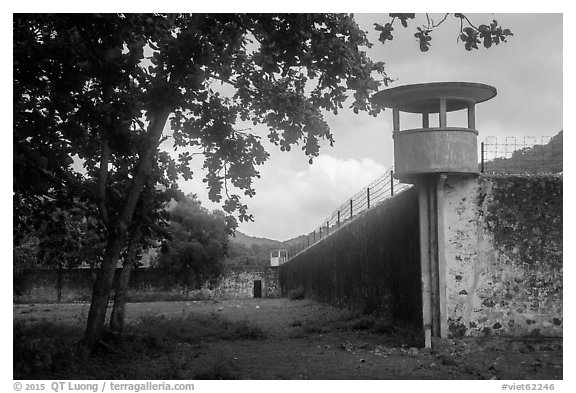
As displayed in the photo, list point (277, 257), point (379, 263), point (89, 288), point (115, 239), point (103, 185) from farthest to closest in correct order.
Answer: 1. point (277, 257)
2. point (89, 288)
3. point (379, 263)
4. point (103, 185)
5. point (115, 239)

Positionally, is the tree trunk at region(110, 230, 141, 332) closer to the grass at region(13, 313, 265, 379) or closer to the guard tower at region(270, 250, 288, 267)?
the grass at region(13, 313, 265, 379)

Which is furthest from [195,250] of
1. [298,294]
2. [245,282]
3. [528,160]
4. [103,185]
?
[528,160]

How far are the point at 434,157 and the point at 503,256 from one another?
234 centimetres

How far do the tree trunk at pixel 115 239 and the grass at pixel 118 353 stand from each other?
0.26 meters

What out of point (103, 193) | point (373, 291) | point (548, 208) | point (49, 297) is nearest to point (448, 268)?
point (548, 208)

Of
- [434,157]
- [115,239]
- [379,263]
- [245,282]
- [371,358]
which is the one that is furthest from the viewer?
[245,282]

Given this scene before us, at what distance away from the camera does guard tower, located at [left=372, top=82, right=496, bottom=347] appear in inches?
438

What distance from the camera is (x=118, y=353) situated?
32.9ft

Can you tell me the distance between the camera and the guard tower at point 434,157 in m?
11.1

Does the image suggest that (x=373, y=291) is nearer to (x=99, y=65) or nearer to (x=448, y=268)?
(x=448, y=268)

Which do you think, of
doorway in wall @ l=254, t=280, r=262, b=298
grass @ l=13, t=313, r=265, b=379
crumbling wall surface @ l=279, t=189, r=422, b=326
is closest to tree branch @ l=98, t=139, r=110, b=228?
grass @ l=13, t=313, r=265, b=379

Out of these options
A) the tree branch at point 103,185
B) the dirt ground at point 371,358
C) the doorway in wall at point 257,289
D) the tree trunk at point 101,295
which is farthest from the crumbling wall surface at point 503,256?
the doorway in wall at point 257,289

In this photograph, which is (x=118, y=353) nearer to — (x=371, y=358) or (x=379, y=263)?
(x=371, y=358)
